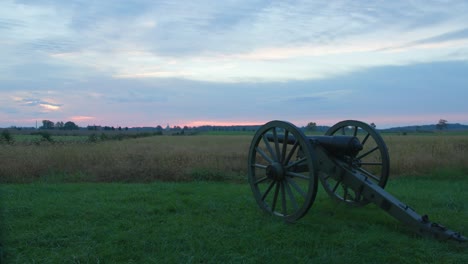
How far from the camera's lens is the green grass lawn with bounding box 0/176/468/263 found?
15.8 feet

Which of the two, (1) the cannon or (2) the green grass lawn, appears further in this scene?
(1) the cannon

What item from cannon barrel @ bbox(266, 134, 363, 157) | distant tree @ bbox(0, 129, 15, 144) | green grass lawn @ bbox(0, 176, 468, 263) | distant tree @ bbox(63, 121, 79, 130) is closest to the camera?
green grass lawn @ bbox(0, 176, 468, 263)

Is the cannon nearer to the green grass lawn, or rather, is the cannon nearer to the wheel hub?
the wheel hub

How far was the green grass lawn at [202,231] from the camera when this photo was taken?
4828 millimetres

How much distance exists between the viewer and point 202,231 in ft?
19.1

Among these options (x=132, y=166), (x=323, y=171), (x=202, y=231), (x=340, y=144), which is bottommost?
(x=202, y=231)

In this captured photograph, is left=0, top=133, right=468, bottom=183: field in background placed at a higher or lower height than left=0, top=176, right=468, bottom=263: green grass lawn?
higher

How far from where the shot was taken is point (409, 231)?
5938mm

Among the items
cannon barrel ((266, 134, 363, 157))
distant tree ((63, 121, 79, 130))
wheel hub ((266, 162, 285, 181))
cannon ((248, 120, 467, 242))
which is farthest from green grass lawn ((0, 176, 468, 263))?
distant tree ((63, 121, 79, 130))

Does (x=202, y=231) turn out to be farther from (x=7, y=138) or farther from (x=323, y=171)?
(x=7, y=138)

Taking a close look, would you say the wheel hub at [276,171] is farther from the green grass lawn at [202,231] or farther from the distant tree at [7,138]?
the distant tree at [7,138]

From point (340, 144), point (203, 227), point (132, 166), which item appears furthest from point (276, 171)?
point (132, 166)

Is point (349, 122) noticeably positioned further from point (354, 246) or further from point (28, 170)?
point (28, 170)

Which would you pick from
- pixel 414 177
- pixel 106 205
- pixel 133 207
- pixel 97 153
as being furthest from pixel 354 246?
pixel 97 153
